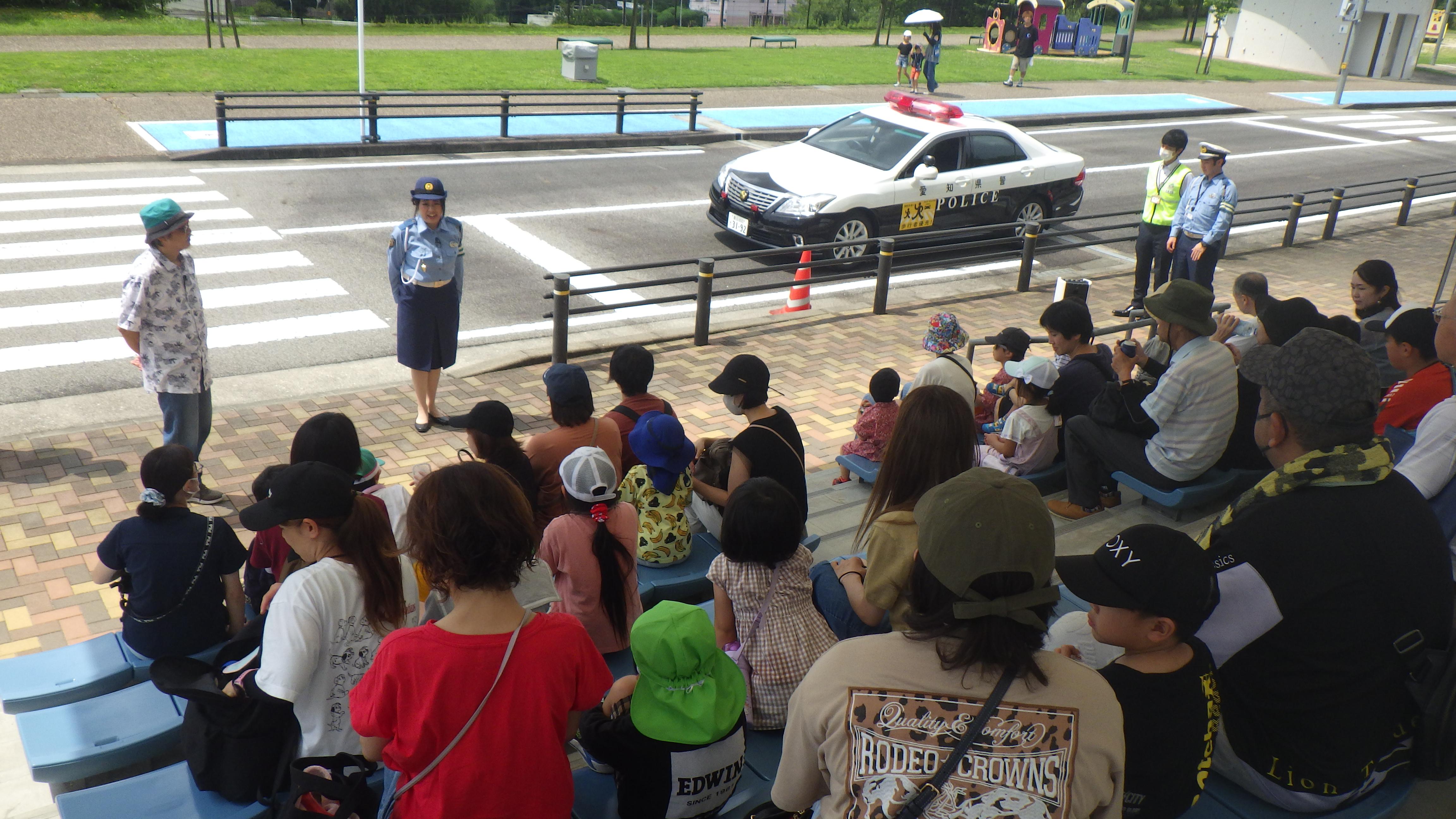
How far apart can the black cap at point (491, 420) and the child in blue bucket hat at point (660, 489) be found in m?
0.59

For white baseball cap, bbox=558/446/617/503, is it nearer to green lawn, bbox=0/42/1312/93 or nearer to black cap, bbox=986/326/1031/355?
black cap, bbox=986/326/1031/355

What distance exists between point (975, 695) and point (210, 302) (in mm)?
10067

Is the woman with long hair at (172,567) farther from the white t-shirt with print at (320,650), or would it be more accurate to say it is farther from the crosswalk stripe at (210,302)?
the crosswalk stripe at (210,302)

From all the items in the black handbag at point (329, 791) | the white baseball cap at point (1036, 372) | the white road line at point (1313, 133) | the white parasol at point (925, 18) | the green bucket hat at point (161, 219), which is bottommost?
the black handbag at point (329, 791)

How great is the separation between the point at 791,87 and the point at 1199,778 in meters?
26.4

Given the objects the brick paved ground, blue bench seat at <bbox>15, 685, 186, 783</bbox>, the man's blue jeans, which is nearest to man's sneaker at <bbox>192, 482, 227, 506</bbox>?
the brick paved ground

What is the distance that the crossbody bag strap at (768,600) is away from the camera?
140 inches

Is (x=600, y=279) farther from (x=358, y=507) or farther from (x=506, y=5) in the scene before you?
(x=506, y=5)

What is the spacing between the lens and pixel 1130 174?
789 inches

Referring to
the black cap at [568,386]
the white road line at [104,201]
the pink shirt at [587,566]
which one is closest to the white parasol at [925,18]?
the white road line at [104,201]

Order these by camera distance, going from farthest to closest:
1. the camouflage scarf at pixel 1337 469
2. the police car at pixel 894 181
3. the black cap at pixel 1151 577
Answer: the police car at pixel 894 181 → the camouflage scarf at pixel 1337 469 → the black cap at pixel 1151 577

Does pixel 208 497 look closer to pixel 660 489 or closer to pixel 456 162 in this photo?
pixel 660 489

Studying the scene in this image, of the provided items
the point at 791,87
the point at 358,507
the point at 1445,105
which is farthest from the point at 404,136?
the point at 1445,105

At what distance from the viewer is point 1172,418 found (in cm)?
568
